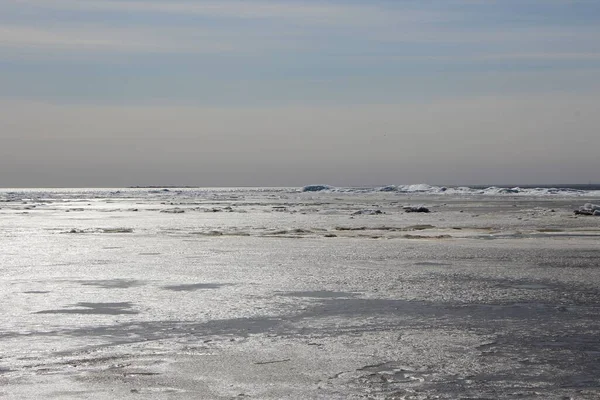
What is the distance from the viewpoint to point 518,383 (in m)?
6.87

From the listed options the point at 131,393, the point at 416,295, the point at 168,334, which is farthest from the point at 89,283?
the point at 131,393

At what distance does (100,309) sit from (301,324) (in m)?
3.14

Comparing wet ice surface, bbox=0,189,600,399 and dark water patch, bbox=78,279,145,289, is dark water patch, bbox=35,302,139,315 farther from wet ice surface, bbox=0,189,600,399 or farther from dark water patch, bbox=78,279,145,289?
dark water patch, bbox=78,279,145,289

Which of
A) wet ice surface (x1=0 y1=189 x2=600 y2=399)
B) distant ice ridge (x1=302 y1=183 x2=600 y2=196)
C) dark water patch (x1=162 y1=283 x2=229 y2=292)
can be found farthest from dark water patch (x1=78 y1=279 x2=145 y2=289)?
distant ice ridge (x1=302 y1=183 x2=600 y2=196)

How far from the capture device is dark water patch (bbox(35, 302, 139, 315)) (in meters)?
10.4

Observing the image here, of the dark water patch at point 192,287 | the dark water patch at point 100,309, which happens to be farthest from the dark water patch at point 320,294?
the dark water patch at point 100,309

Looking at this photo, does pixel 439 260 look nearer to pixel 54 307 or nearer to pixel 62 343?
pixel 54 307

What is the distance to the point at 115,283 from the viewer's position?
13555 millimetres

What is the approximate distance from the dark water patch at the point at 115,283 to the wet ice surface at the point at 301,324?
0.04 meters

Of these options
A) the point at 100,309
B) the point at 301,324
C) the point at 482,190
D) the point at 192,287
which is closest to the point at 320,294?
the point at 192,287

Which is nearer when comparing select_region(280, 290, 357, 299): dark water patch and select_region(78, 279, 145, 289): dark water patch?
select_region(280, 290, 357, 299): dark water patch

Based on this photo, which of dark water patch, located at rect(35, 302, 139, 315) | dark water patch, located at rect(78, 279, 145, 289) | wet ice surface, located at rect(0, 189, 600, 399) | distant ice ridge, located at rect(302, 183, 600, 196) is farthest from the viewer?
distant ice ridge, located at rect(302, 183, 600, 196)

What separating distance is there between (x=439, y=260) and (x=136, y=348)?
10.9 m

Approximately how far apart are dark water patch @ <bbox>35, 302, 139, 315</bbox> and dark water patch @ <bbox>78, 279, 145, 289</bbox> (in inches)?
74.2
